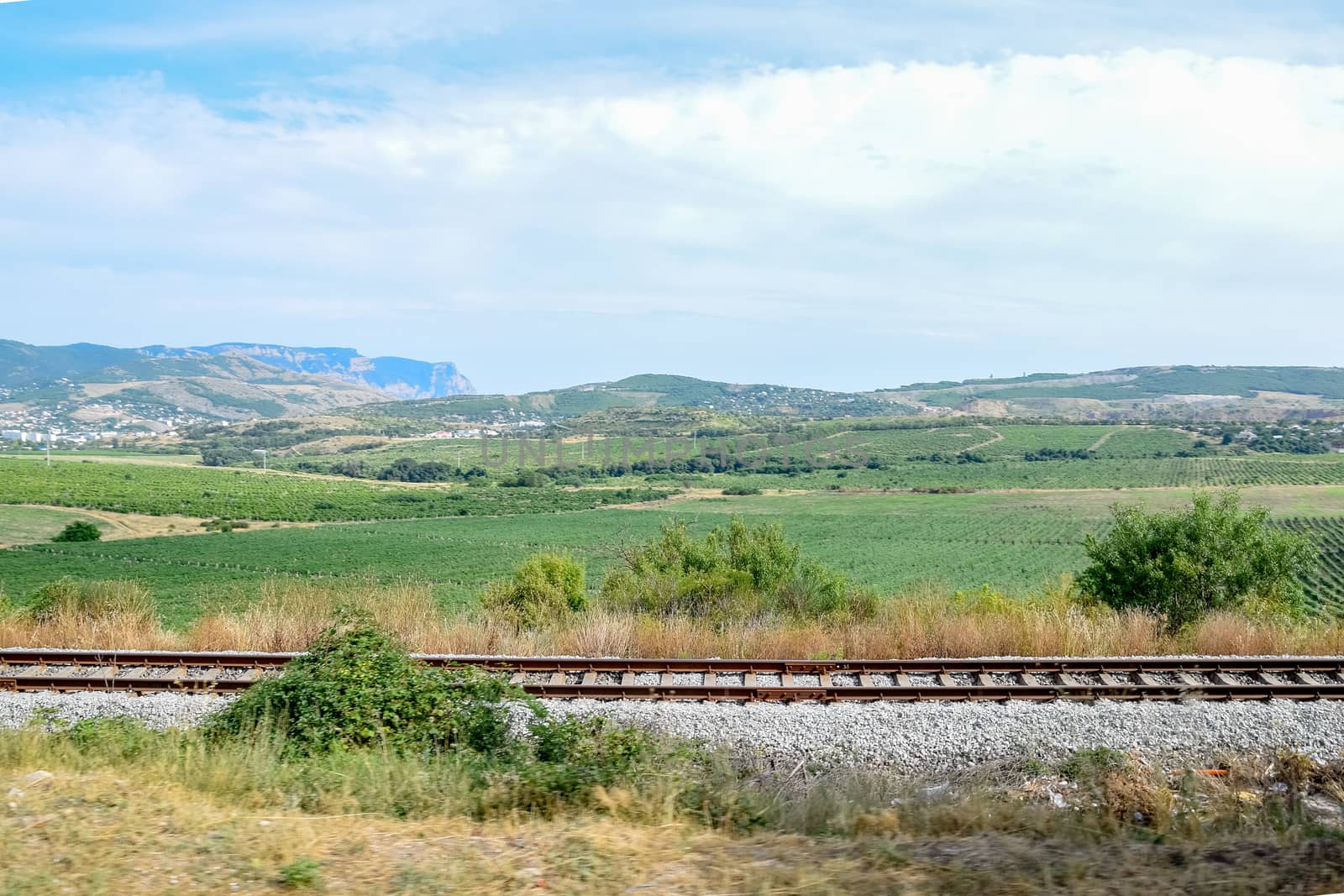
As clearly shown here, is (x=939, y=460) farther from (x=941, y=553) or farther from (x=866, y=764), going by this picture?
(x=866, y=764)

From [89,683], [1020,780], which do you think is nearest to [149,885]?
[1020,780]

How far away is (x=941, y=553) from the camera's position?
5741 cm

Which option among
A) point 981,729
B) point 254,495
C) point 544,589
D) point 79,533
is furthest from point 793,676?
point 254,495

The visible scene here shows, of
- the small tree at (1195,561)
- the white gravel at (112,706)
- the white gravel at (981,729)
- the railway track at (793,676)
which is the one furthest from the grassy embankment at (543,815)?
the small tree at (1195,561)

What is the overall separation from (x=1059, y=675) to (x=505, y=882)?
905 cm

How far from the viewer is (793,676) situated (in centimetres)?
1195

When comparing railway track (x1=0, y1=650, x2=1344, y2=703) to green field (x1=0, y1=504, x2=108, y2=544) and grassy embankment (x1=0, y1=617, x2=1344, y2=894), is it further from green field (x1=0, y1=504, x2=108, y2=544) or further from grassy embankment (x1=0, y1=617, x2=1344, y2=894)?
green field (x1=0, y1=504, x2=108, y2=544)

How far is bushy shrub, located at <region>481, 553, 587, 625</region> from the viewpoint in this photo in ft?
66.5

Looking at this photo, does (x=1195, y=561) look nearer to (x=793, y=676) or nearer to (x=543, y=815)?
(x=793, y=676)

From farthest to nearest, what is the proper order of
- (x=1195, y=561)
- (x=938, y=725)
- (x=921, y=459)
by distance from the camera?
(x=921, y=459) → (x=1195, y=561) → (x=938, y=725)

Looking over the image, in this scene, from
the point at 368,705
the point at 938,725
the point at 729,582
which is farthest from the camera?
the point at 729,582

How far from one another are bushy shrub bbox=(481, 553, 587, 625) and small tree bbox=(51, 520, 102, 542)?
37.1m

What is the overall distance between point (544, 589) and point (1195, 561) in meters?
→ 14.8

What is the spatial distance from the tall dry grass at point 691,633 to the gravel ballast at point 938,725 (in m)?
2.22
